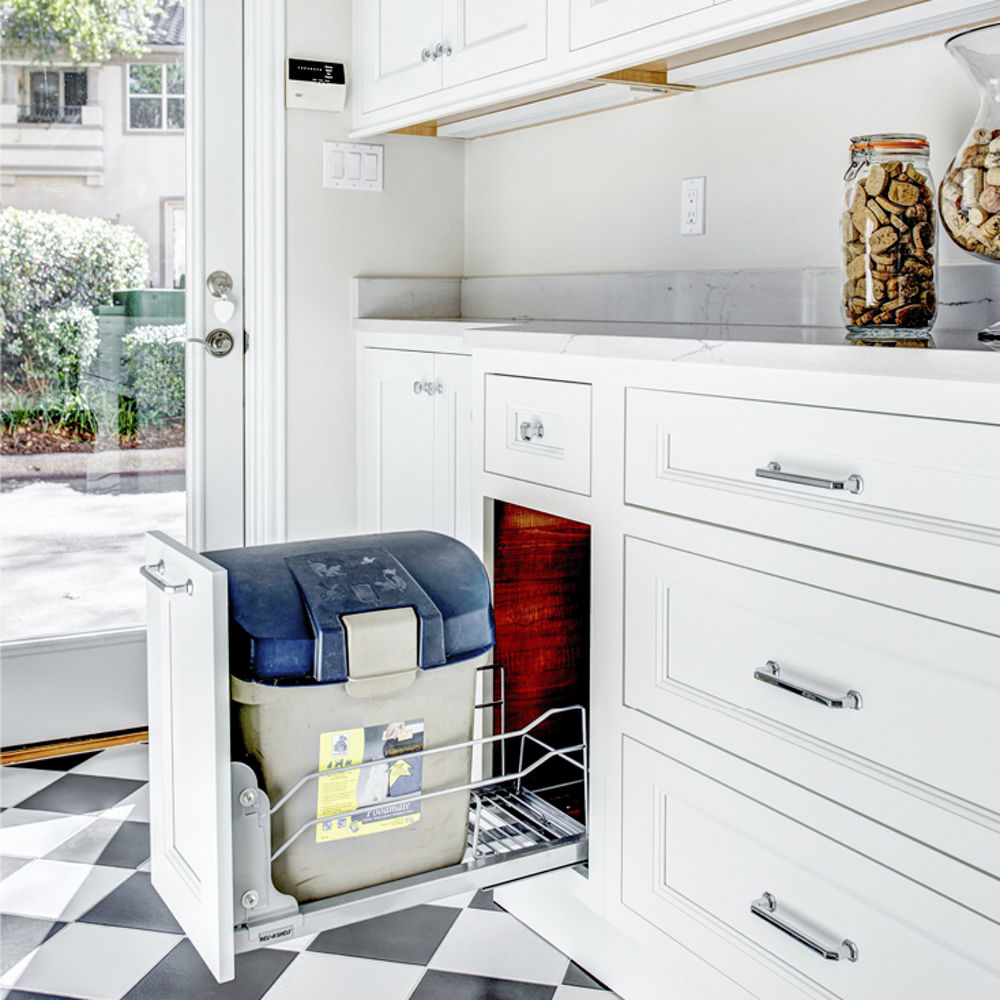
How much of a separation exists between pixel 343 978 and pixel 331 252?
168 centimetres

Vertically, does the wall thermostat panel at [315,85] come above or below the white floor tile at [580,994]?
above

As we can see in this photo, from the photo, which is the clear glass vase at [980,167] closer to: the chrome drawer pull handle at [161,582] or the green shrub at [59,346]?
the chrome drawer pull handle at [161,582]

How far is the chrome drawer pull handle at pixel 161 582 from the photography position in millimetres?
1320

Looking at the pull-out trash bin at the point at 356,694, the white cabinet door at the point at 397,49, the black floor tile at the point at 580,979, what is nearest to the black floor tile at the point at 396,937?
the black floor tile at the point at 580,979

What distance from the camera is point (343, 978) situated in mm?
1729

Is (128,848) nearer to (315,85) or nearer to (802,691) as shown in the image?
(802,691)

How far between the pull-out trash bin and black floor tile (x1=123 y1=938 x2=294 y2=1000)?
0.40 metres

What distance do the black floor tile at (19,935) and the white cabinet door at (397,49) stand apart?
171 centimetres

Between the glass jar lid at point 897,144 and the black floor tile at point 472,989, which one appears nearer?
the glass jar lid at point 897,144

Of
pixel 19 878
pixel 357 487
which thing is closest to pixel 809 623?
pixel 19 878

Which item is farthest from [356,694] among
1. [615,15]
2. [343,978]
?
[615,15]

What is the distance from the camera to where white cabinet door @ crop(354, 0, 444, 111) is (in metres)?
2.32

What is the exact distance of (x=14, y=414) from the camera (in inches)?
100.0

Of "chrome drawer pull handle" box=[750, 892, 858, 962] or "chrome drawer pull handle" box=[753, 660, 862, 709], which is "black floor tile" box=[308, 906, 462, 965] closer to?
"chrome drawer pull handle" box=[750, 892, 858, 962]
